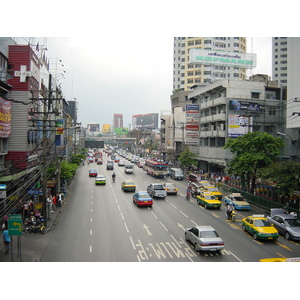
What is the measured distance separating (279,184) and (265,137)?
9.46 metres

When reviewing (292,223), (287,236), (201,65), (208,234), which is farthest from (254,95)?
(201,65)

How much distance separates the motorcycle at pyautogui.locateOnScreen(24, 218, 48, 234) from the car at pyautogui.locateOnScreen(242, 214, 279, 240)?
14194 millimetres

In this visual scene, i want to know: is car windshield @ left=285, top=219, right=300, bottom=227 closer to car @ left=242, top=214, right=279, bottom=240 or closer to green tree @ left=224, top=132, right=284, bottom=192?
car @ left=242, top=214, right=279, bottom=240

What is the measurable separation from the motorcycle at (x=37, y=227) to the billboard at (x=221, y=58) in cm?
5148

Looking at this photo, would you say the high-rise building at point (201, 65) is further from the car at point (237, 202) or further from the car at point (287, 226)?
the car at point (287, 226)

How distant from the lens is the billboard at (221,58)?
66.0 metres

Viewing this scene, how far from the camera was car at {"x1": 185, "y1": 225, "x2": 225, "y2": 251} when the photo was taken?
17938 mm

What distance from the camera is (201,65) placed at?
110 meters

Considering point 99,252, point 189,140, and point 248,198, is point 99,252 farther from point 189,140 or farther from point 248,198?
point 189,140

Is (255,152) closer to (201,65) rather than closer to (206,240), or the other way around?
(206,240)

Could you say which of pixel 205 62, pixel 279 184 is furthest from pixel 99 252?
pixel 205 62

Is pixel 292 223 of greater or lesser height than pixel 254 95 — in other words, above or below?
below

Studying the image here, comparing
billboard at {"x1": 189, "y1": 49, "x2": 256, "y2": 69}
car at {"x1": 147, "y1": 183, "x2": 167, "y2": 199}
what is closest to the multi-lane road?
car at {"x1": 147, "y1": 183, "x2": 167, "y2": 199}

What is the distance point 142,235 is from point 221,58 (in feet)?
175
